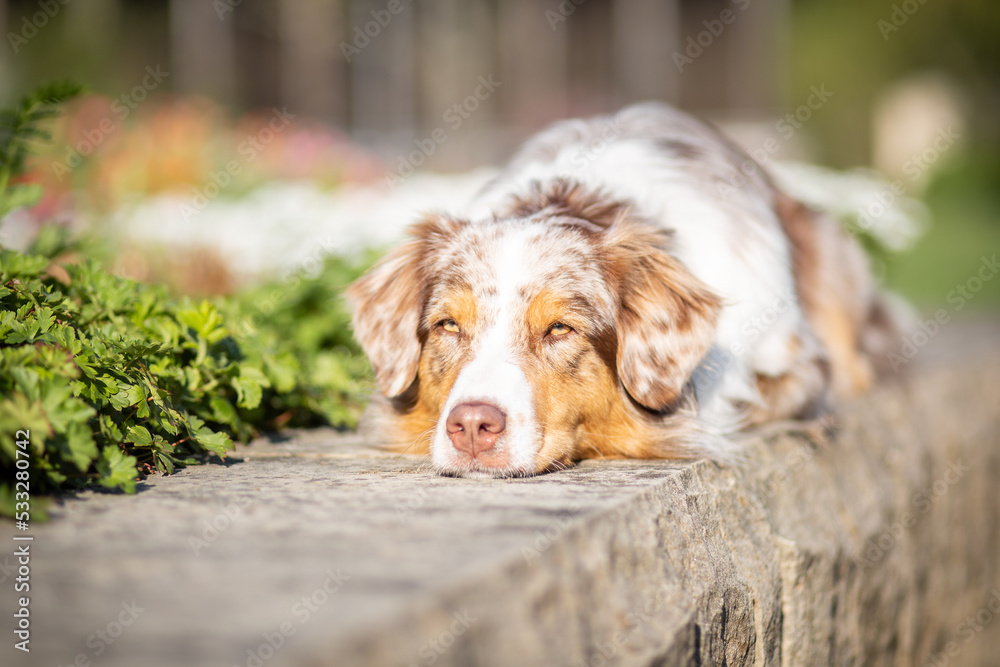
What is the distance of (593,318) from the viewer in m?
3.29

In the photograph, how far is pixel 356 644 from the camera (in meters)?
1.47

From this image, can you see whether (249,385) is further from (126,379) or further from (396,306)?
(396,306)

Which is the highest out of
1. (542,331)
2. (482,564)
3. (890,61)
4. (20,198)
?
(890,61)

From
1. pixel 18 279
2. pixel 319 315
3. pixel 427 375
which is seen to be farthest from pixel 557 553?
pixel 319 315

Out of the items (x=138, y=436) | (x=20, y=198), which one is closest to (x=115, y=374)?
(x=138, y=436)

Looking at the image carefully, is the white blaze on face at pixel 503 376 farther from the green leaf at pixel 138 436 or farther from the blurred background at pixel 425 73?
the blurred background at pixel 425 73

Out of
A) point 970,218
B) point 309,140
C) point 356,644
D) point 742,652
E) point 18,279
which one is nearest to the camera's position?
point 356,644

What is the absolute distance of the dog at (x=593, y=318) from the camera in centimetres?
304

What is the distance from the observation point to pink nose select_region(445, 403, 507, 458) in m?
2.79

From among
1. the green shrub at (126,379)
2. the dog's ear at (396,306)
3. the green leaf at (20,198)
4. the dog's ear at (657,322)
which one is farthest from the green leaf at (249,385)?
the dog's ear at (657,322)

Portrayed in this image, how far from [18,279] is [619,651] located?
2137 mm

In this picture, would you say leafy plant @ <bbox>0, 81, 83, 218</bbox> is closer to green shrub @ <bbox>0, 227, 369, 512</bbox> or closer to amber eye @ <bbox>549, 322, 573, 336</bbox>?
green shrub @ <bbox>0, 227, 369, 512</bbox>

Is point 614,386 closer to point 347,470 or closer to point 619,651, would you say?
point 347,470

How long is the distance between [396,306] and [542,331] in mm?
714
